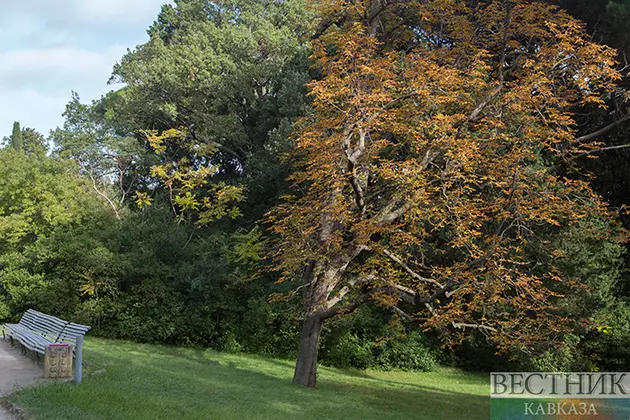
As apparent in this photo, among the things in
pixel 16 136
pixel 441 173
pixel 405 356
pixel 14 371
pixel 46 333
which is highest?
pixel 16 136

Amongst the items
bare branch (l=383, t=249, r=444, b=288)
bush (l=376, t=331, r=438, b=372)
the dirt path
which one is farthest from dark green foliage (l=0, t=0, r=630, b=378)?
the dirt path

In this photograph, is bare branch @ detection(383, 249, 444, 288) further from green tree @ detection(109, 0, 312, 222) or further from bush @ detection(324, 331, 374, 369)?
green tree @ detection(109, 0, 312, 222)

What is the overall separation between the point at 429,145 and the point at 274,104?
13843 millimetres

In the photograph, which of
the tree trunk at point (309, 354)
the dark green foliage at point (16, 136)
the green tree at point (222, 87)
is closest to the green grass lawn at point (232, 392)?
the tree trunk at point (309, 354)

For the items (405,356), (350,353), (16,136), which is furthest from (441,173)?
(16,136)

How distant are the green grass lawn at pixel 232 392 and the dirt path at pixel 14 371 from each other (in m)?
0.48

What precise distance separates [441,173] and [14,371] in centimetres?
871

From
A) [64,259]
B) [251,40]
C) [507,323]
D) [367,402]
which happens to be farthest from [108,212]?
[507,323]

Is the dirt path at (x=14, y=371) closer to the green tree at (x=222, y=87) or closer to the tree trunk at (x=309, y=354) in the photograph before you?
the tree trunk at (x=309, y=354)

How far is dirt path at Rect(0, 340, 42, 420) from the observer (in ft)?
26.9

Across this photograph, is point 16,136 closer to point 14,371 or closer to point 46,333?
point 46,333

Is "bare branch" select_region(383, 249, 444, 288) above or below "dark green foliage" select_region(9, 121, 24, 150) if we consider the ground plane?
below

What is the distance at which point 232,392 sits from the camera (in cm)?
1091

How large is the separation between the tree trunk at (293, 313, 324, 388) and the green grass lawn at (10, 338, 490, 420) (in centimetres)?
33
